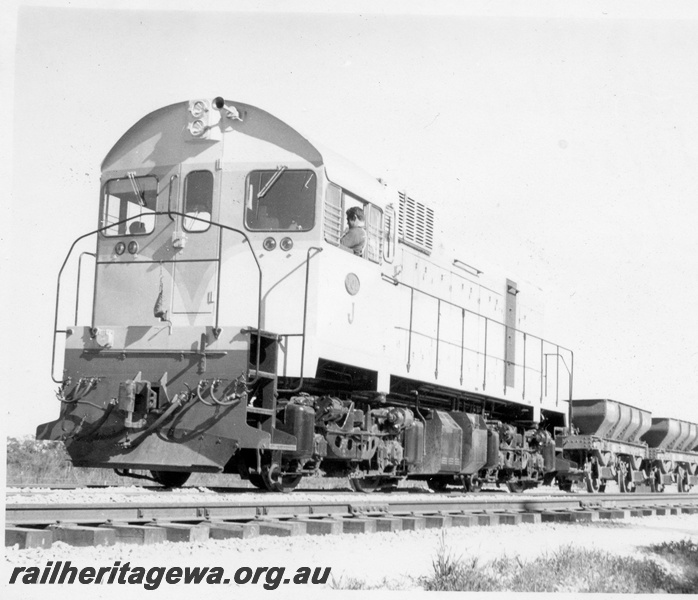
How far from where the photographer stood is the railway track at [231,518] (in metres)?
5.63

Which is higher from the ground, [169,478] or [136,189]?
[136,189]

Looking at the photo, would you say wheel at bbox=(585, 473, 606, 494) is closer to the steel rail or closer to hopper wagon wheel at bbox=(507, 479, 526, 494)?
hopper wagon wheel at bbox=(507, 479, 526, 494)

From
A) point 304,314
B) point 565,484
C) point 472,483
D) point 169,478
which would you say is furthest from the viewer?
point 565,484

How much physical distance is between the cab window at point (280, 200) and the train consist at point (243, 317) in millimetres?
12

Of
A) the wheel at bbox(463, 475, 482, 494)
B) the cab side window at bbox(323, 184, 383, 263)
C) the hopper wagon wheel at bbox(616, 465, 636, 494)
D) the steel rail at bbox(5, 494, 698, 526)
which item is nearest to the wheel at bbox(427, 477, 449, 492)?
the wheel at bbox(463, 475, 482, 494)

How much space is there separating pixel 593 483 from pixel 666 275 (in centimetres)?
718

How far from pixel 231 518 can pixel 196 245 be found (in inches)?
105

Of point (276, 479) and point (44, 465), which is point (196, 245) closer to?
point (276, 479)

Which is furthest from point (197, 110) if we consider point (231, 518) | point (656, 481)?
point (656, 481)

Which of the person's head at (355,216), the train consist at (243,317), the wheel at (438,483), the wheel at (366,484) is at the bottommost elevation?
the wheel at (438,483)

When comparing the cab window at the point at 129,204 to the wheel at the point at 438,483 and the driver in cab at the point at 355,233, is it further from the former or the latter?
the wheel at the point at 438,483

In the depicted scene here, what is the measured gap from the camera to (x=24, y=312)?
288 inches

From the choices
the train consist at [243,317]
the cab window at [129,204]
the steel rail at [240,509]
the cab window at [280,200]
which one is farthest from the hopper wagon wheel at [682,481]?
the cab window at [129,204]

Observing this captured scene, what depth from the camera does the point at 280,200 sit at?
816 cm
